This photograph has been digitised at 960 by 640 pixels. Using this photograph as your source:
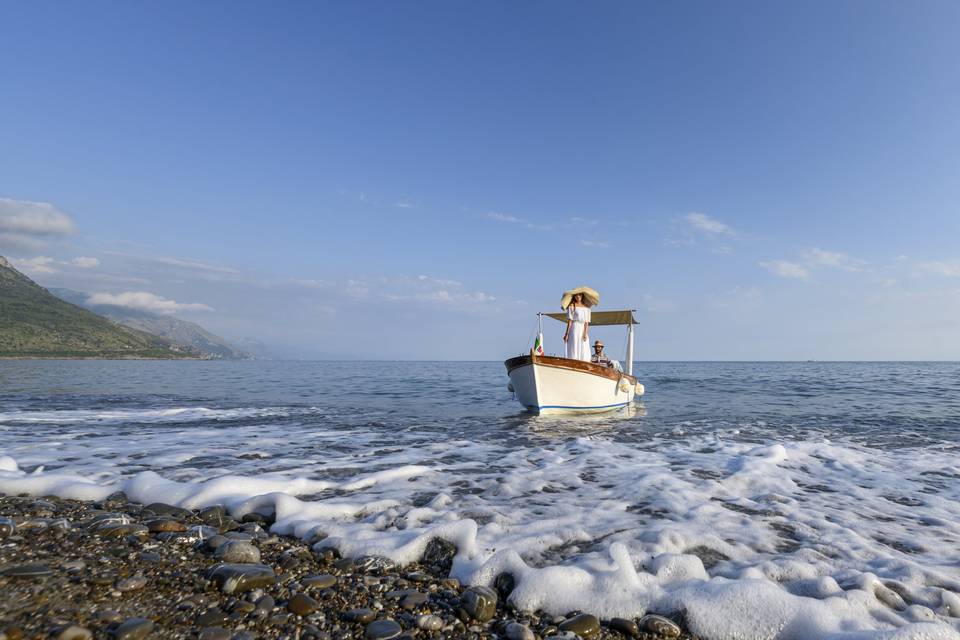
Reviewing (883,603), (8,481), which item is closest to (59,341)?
(8,481)

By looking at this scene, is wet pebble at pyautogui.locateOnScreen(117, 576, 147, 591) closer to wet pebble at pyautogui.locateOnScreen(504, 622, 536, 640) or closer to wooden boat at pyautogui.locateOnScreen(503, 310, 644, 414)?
wet pebble at pyautogui.locateOnScreen(504, 622, 536, 640)

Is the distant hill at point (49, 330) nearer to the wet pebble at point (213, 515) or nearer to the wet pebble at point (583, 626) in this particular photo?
the wet pebble at point (213, 515)

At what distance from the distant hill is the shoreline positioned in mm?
141974

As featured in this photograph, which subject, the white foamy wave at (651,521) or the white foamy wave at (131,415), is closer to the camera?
the white foamy wave at (651,521)

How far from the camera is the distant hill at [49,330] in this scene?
11662 centimetres

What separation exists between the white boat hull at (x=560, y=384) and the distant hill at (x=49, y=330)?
447 ft

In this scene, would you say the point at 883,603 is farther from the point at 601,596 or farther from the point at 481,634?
the point at 481,634

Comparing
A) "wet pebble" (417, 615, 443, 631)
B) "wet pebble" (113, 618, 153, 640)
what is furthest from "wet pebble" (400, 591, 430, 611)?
"wet pebble" (113, 618, 153, 640)

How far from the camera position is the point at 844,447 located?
1146cm

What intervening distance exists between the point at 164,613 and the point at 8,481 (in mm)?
5475

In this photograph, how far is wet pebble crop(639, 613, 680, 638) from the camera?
3.22 metres

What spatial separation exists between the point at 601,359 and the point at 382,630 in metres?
18.4

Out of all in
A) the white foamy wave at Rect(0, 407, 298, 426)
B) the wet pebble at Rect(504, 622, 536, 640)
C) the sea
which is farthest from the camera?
the white foamy wave at Rect(0, 407, 298, 426)

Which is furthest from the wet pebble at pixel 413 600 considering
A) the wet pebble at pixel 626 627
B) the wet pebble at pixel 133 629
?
the wet pebble at pixel 133 629
